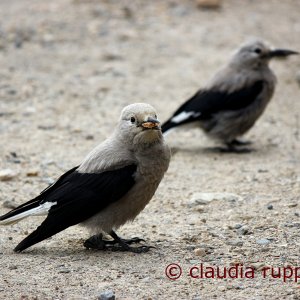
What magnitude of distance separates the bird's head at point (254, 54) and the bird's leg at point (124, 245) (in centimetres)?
390

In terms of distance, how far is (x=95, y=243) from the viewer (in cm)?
531

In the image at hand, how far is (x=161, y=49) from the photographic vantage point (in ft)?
38.6

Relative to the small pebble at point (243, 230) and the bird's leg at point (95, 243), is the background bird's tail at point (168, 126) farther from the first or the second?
the bird's leg at point (95, 243)

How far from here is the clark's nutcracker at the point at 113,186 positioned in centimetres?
513

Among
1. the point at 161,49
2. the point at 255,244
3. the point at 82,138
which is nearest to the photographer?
the point at 255,244

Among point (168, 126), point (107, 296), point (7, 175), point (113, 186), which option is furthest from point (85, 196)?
point (168, 126)

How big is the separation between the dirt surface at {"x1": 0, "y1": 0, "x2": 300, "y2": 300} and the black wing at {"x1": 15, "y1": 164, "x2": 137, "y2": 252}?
0.25 metres

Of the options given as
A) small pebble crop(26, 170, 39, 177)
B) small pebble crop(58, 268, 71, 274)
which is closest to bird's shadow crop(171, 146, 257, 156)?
small pebble crop(26, 170, 39, 177)

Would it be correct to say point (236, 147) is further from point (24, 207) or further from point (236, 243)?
point (24, 207)

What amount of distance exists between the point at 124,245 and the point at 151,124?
2.70 ft

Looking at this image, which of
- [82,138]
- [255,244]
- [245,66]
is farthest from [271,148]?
[255,244]

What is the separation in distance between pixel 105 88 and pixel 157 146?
5097mm

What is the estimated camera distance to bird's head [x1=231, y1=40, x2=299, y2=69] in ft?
28.8

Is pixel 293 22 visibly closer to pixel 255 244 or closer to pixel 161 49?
pixel 161 49
